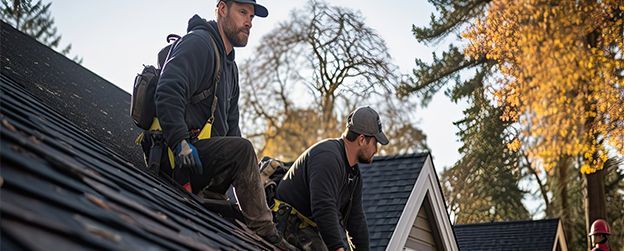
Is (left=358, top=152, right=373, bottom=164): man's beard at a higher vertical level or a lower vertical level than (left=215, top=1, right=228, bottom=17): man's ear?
lower

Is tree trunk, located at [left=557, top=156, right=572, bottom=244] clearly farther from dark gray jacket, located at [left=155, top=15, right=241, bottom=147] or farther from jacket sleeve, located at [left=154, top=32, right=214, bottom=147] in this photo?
jacket sleeve, located at [left=154, top=32, right=214, bottom=147]

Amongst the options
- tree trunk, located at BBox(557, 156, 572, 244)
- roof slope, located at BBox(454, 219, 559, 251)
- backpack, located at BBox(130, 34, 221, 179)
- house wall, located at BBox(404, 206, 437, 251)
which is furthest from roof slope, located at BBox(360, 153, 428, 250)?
tree trunk, located at BBox(557, 156, 572, 244)

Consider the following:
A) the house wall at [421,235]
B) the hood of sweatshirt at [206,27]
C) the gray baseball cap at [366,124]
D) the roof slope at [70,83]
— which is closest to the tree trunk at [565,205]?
the house wall at [421,235]

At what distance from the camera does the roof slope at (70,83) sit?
19.6 ft

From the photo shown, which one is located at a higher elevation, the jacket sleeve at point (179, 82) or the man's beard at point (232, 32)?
the man's beard at point (232, 32)

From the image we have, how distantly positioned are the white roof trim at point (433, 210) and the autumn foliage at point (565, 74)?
1.83 metres

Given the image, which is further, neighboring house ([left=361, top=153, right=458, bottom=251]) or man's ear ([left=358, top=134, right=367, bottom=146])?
neighboring house ([left=361, top=153, right=458, bottom=251])

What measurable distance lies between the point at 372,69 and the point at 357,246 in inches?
628

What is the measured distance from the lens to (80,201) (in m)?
1.78

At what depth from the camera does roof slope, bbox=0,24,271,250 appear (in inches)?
56.2

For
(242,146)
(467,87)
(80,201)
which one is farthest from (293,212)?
(467,87)

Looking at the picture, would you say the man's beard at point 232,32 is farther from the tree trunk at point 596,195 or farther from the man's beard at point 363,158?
the tree trunk at point 596,195

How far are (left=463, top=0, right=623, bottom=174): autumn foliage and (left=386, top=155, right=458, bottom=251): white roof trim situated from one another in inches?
72.1

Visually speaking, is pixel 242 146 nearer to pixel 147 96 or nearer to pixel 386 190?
pixel 147 96
